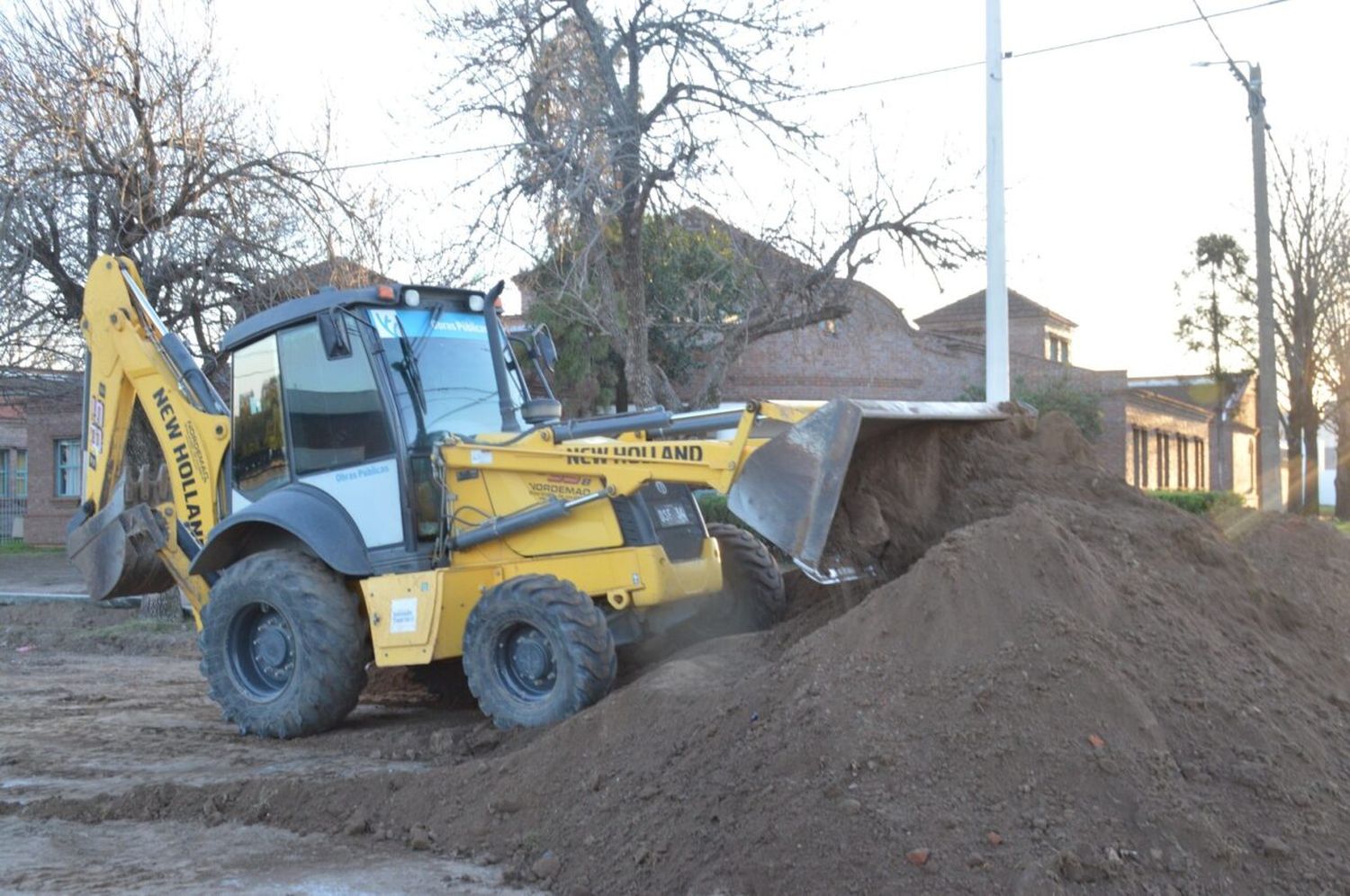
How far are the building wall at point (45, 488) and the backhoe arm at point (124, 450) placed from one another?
23.7 metres

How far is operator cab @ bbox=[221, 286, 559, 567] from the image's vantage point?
8.00 m

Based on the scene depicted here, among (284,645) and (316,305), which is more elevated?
(316,305)

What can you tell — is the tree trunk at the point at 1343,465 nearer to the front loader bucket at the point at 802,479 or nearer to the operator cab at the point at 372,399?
the operator cab at the point at 372,399

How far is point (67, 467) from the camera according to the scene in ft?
106

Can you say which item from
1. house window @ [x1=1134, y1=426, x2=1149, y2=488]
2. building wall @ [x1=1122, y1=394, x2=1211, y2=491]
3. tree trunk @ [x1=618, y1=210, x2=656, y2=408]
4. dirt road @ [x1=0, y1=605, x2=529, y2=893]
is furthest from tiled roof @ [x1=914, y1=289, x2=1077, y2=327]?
dirt road @ [x1=0, y1=605, x2=529, y2=893]

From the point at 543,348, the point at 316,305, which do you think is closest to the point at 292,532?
the point at 316,305

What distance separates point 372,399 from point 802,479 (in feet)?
9.40

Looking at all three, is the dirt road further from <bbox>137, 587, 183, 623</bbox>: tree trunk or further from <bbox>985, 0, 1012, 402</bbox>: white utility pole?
<bbox>985, 0, 1012, 402</bbox>: white utility pole

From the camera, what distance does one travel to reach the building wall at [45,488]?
31828 millimetres

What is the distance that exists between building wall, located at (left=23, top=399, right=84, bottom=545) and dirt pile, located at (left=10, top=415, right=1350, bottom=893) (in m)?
27.7

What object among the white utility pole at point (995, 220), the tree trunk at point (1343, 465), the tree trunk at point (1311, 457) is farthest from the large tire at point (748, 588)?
the tree trunk at point (1343, 465)

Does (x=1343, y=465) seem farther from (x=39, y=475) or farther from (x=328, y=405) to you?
(x=328, y=405)

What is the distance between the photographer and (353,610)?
26.6 ft

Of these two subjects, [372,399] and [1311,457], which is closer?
[372,399]
